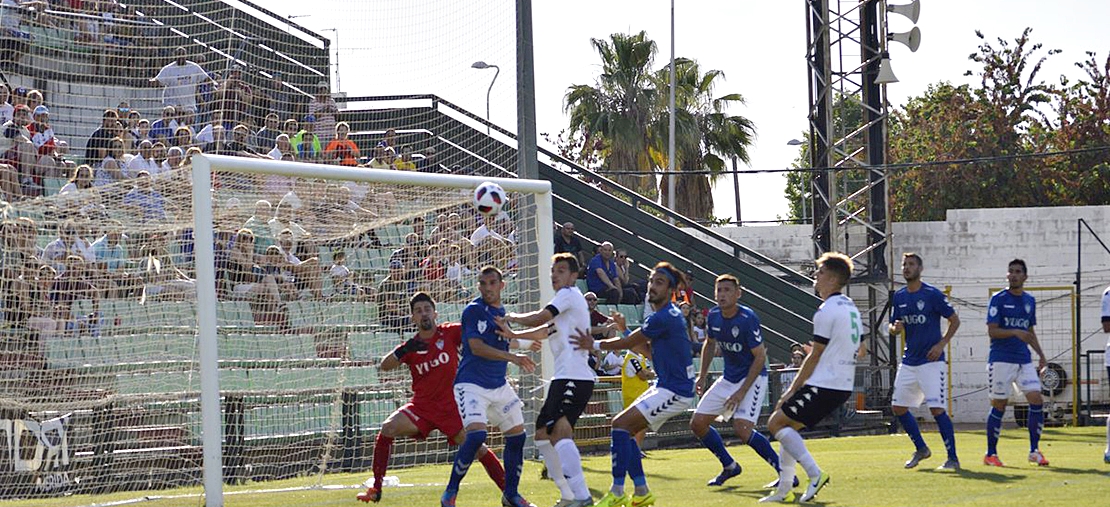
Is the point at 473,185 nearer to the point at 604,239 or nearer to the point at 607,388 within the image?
the point at 607,388

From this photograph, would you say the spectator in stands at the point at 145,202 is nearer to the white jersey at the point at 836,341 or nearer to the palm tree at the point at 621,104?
the white jersey at the point at 836,341

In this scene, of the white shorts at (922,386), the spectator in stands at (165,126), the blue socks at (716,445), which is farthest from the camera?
the spectator in stands at (165,126)

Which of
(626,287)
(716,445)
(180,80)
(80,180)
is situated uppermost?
(180,80)

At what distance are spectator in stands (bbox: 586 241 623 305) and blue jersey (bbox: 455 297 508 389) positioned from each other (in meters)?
11.0

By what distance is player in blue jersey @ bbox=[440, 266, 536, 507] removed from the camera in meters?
10.7

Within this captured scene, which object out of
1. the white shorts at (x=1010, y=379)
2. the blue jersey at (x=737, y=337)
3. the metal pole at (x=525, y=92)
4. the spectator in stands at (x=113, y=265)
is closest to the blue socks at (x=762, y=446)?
the blue jersey at (x=737, y=337)

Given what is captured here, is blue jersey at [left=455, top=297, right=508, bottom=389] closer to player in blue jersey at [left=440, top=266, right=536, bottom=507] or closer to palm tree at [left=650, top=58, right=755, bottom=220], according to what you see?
player in blue jersey at [left=440, top=266, right=536, bottom=507]

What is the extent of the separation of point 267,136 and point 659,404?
820 centimetres

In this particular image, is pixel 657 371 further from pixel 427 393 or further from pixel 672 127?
pixel 672 127

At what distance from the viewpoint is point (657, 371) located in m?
11.0

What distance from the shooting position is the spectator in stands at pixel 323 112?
1823 centimetres

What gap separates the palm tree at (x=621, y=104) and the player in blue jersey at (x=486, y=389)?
112ft

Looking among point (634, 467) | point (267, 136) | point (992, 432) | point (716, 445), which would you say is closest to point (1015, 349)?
point (992, 432)

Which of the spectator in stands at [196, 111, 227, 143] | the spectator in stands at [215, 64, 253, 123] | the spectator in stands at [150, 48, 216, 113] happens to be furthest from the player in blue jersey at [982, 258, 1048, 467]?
the spectator in stands at [150, 48, 216, 113]
